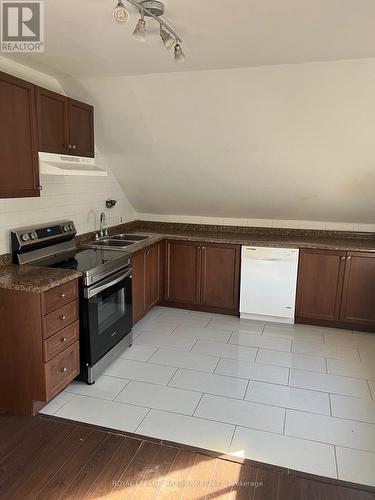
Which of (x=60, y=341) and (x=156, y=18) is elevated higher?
(x=156, y=18)

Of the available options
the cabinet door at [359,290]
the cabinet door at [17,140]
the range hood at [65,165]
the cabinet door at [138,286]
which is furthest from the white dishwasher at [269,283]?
the cabinet door at [17,140]

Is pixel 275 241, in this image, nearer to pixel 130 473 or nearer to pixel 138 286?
pixel 138 286

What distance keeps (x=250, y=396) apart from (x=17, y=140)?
2369 millimetres

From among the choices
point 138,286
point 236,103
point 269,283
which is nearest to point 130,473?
point 138,286

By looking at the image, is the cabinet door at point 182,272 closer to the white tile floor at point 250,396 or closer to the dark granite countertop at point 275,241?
the dark granite countertop at point 275,241

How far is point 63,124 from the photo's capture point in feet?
9.83

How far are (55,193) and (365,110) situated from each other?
2.60 meters

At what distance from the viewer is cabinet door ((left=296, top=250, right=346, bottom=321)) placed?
3.93 metres

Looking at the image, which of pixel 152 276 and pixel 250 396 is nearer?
pixel 250 396

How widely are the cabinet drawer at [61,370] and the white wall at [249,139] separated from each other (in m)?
2.09

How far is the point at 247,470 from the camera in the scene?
2.06 metres

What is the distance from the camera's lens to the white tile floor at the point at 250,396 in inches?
88.5

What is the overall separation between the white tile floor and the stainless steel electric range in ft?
0.62

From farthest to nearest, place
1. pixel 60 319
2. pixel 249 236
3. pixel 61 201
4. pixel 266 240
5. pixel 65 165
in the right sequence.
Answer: pixel 249 236 < pixel 266 240 < pixel 61 201 < pixel 65 165 < pixel 60 319
